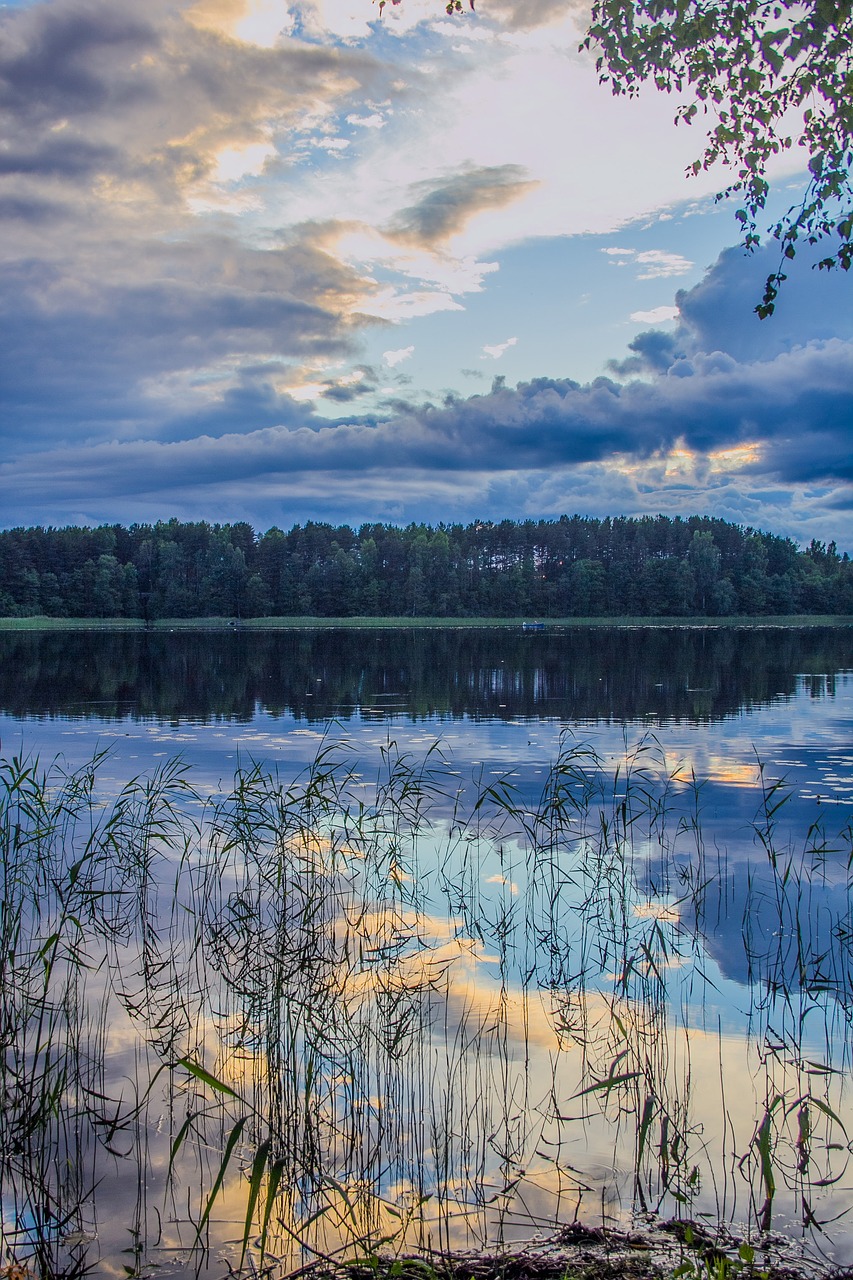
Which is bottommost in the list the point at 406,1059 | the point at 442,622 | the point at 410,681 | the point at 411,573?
the point at 406,1059

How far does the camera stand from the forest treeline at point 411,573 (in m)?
160

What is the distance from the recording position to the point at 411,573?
16600 centimetres

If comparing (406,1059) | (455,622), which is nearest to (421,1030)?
(406,1059)

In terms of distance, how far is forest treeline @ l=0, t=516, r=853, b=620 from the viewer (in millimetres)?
159625

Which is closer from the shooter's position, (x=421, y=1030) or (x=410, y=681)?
(x=421, y=1030)

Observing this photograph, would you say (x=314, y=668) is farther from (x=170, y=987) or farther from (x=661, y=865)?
(x=170, y=987)

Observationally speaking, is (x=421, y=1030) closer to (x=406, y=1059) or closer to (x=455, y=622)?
(x=406, y=1059)

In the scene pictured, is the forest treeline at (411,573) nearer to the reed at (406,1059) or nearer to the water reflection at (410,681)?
the water reflection at (410,681)

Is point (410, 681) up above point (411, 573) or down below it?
below

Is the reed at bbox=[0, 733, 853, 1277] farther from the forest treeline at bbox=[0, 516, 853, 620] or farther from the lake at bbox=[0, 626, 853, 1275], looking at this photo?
the forest treeline at bbox=[0, 516, 853, 620]

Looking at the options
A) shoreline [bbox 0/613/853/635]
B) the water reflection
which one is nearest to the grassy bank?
shoreline [bbox 0/613/853/635]

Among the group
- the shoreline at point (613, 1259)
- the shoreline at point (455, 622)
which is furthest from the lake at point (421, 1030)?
the shoreline at point (455, 622)

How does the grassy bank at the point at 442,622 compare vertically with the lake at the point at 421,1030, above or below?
above

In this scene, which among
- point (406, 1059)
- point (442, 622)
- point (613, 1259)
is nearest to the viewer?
point (613, 1259)
